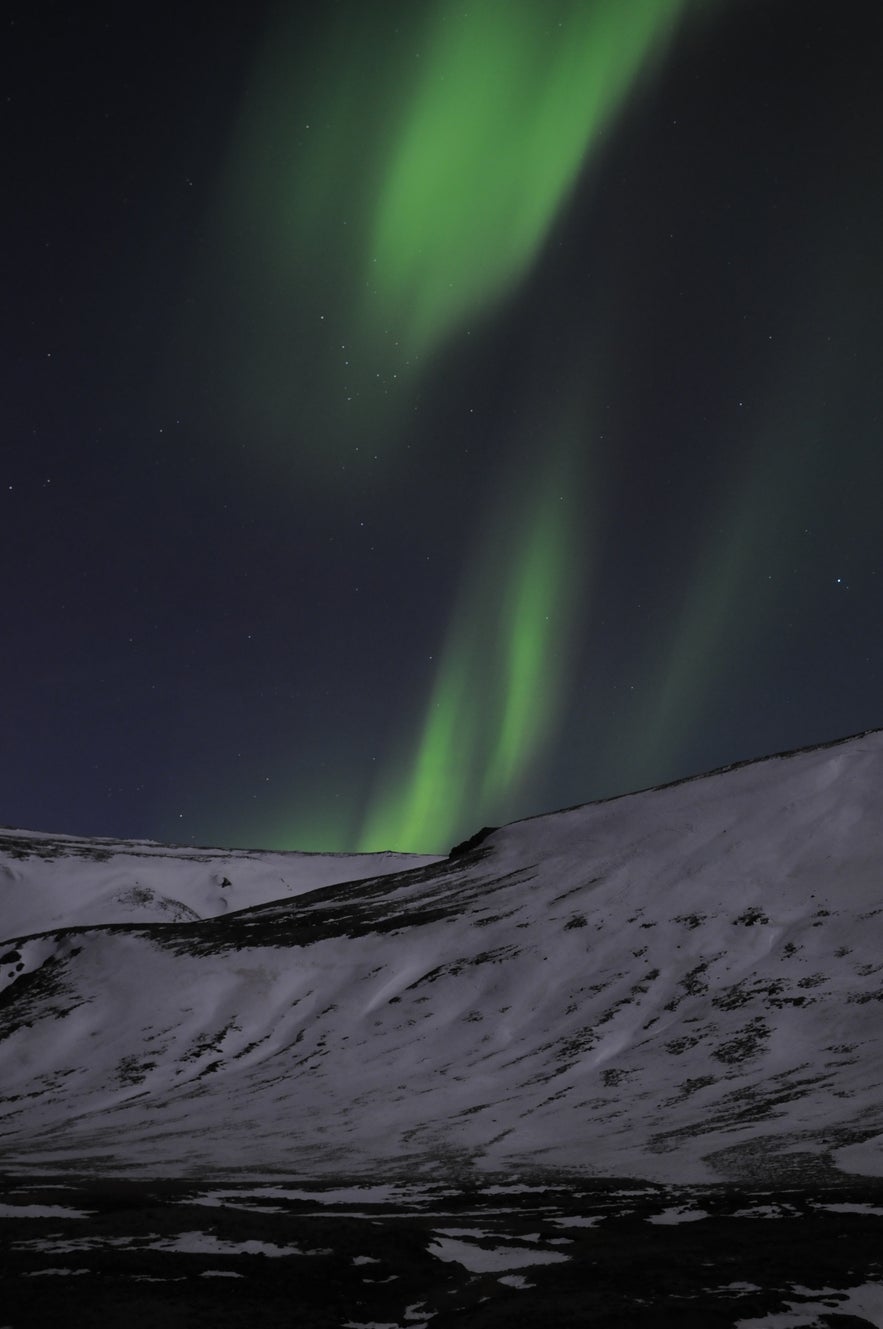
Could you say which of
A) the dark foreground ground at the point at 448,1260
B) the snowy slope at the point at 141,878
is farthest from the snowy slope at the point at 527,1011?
the snowy slope at the point at 141,878

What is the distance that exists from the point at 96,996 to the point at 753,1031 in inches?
1310

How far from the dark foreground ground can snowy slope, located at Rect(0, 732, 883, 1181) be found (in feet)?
17.8

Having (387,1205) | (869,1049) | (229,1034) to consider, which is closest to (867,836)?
(869,1049)

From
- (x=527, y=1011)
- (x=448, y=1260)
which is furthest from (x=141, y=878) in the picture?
(x=448, y=1260)

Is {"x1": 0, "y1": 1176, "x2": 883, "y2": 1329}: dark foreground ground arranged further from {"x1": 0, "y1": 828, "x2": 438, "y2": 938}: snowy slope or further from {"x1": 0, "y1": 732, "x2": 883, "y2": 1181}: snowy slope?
{"x1": 0, "y1": 828, "x2": 438, "y2": 938}: snowy slope

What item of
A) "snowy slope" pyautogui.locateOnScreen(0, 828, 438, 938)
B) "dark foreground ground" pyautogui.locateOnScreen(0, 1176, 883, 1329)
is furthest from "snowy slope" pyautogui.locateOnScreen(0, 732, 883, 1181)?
"snowy slope" pyautogui.locateOnScreen(0, 828, 438, 938)

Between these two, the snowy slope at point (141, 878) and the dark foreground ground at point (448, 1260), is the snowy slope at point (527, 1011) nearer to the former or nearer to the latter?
the dark foreground ground at point (448, 1260)

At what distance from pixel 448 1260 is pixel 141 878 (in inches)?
4895

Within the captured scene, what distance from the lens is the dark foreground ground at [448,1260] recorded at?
30.2 ft

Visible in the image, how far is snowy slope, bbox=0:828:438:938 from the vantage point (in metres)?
117

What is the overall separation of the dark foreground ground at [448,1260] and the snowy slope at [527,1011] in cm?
544

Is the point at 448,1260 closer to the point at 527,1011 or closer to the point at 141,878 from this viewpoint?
the point at 527,1011

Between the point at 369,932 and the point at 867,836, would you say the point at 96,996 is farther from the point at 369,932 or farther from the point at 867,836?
the point at 867,836

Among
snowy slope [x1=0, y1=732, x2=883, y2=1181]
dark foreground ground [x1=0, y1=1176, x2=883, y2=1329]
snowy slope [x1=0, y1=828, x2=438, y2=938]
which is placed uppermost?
snowy slope [x1=0, y1=828, x2=438, y2=938]
